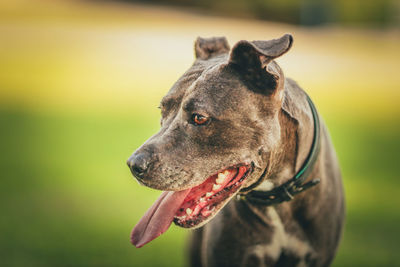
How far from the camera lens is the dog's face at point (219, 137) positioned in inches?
102

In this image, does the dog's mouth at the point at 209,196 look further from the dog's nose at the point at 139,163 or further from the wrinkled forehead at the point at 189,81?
the wrinkled forehead at the point at 189,81

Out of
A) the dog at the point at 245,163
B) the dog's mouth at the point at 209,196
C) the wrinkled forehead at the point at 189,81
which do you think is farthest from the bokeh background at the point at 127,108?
the wrinkled forehead at the point at 189,81

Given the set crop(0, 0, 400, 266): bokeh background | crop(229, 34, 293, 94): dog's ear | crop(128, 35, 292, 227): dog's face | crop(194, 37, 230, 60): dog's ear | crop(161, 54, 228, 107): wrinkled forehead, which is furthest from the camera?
crop(0, 0, 400, 266): bokeh background

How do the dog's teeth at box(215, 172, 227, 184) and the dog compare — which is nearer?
the dog

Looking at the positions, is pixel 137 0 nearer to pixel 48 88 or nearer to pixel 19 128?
pixel 48 88

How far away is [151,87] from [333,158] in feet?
34.1

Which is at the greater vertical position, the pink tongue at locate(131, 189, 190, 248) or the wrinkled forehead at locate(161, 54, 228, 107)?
the wrinkled forehead at locate(161, 54, 228, 107)

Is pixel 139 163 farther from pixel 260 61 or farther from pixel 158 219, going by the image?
pixel 260 61

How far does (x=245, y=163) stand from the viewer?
261 cm

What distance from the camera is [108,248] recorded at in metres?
5.07

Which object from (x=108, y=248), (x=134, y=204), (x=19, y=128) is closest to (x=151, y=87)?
(x=19, y=128)

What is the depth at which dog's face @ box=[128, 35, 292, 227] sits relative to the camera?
102 inches

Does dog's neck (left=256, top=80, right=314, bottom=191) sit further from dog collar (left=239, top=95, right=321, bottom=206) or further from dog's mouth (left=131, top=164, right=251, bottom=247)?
dog's mouth (left=131, top=164, right=251, bottom=247)

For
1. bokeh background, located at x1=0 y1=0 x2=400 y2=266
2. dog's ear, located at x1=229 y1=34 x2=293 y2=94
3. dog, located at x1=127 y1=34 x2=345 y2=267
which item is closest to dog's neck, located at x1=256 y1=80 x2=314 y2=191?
dog, located at x1=127 y1=34 x2=345 y2=267
